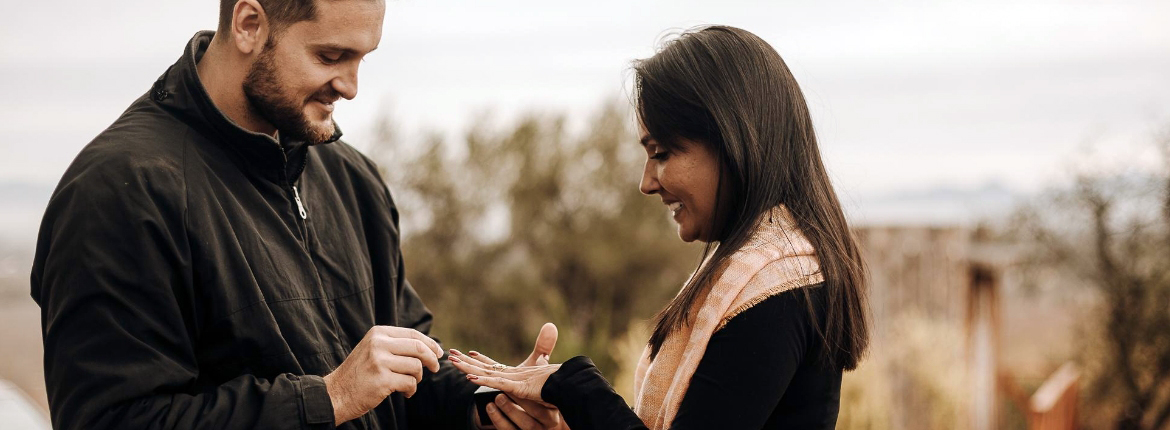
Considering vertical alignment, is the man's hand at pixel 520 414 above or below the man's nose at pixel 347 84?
below

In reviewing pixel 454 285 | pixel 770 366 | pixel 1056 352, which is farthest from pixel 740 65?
pixel 1056 352

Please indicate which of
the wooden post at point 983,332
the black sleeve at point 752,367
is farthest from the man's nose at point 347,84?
the wooden post at point 983,332

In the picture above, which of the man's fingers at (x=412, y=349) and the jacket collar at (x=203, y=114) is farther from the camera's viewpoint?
the jacket collar at (x=203, y=114)

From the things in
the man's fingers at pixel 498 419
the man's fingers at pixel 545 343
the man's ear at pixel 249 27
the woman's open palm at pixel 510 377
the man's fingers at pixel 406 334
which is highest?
the man's ear at pixel 249 27

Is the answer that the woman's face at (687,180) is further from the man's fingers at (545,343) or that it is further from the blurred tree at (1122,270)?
the blurred tree at (1122,270)

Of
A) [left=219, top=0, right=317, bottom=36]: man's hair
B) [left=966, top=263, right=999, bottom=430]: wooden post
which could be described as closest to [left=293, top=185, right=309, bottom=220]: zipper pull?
[left=219, top=0, right=317, bottom=36]: man's hair

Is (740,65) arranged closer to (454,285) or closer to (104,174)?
(104,174)

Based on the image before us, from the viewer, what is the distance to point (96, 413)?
1882mm

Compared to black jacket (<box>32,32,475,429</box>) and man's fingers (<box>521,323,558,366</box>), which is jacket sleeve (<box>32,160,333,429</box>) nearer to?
black jacket (<box>32,32,475,429</box>)

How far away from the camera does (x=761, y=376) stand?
2.02 meters

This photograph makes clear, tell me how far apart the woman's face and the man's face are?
67 centimetres

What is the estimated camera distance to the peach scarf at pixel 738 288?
6.79 feet

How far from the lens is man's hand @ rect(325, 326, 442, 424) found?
82.3 inches

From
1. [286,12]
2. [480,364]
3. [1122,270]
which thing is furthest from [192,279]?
[1122,270]
